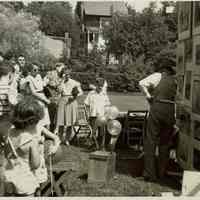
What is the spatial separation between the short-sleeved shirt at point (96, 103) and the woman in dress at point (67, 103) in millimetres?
264

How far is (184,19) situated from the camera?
265 inches

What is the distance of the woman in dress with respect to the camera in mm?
Result: 8758

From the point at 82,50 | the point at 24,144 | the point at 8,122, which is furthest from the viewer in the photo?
the point at 82,50

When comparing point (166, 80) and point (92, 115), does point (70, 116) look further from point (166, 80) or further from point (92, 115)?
point (166, 80)

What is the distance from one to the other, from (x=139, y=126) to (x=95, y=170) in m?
2.96

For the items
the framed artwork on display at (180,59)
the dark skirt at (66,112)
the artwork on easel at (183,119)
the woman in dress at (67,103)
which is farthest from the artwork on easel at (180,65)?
Result: the dark skirt at (66,112)

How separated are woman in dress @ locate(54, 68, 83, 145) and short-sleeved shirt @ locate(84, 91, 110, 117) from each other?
0.87 feet

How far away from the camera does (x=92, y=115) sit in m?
8.86

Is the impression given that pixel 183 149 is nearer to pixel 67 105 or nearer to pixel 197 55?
pixel 197 55

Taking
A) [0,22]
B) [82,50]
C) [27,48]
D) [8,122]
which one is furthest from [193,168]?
[0,22]

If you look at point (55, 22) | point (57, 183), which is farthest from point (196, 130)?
point (55, 22)

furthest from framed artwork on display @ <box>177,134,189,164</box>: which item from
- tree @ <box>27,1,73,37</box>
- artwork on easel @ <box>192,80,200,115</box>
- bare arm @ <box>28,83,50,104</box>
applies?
tree @ <box>27,1,73,37</box>

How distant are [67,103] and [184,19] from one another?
10.5 ft

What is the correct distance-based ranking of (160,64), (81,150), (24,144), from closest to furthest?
(24,144) → (160,64) → (81,150)
